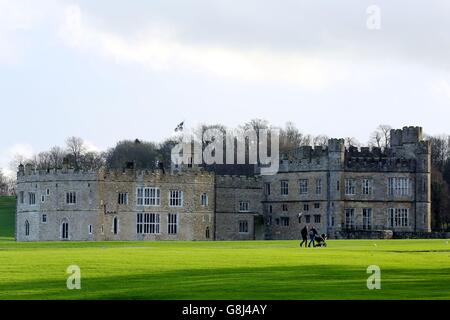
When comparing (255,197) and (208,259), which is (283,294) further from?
(255,197)

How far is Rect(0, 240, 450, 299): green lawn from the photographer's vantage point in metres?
27.6

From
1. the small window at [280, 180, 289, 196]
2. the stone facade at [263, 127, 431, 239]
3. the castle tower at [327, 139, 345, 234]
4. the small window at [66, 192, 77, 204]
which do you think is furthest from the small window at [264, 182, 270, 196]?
the small window at [66, 192, 77, 204]

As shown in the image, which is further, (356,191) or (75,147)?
(75,147)

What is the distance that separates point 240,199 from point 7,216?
3563 centimetres

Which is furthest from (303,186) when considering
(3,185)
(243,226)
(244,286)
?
(3,185)

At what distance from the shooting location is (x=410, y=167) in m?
94.8

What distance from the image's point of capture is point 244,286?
29.3 meters

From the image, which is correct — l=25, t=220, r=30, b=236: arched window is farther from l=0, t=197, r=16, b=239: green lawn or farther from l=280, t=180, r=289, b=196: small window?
l=280, t=180, r=289, b=196: small window

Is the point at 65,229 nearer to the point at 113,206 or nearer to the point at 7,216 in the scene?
the point at 113,206

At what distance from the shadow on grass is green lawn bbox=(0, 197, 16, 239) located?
3005 inches

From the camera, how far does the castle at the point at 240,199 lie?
89.6 meters

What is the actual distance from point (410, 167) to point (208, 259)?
55.8 meters
